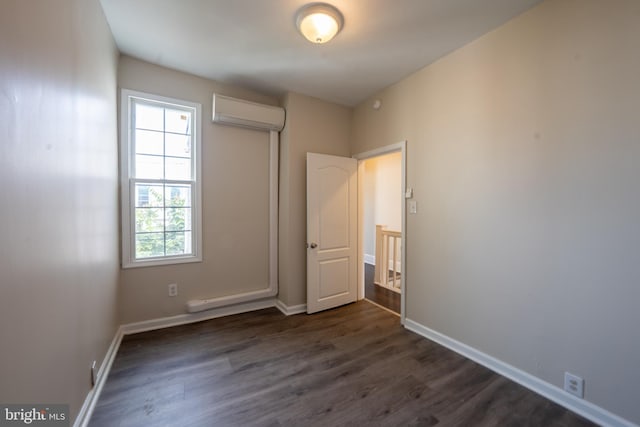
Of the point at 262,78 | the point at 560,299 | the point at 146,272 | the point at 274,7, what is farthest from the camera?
the point at 262,78

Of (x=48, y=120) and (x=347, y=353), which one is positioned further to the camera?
(x=347, y=353)

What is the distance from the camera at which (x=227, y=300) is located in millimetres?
3014

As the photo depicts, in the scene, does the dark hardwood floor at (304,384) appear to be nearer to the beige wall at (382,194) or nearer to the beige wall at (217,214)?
the beige wall at (217,214)

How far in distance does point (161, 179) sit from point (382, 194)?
4415mm

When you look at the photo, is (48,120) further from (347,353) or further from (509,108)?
(509,108)

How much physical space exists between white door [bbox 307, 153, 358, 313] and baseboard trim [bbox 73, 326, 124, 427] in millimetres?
1903

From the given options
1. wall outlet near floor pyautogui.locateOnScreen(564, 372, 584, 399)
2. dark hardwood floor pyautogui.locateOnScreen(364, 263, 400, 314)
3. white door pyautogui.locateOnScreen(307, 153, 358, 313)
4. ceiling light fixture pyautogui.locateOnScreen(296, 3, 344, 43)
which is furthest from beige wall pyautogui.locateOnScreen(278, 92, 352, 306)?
wall outlet near floor pyautogui.locateOnScreen(564, 372, 584, 399)

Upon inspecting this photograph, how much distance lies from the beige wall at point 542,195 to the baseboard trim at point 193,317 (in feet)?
6.49

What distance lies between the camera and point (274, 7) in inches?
72.9

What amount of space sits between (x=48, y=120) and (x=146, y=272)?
194 cm

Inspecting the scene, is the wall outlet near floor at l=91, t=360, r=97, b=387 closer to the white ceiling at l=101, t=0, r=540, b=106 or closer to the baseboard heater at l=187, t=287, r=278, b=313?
the baseboard heater at l=187, t=287, r=278, b=313

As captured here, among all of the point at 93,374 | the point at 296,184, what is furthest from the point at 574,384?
the point at 93,374

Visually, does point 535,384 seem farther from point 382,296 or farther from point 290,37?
point 290,37

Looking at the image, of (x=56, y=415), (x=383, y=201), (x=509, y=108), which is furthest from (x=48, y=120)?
(x=383, y=201)
